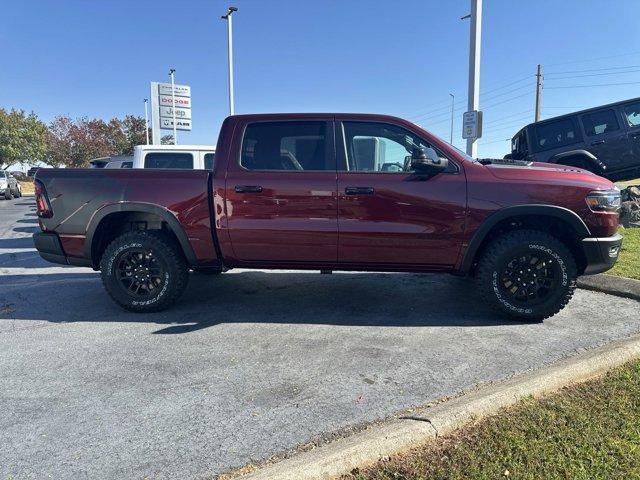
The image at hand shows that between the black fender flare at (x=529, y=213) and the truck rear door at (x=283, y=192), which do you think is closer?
the black fender flare at (x=529, y=213)

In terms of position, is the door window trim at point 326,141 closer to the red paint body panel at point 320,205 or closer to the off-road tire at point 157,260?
the red paint body panel at point 320,205

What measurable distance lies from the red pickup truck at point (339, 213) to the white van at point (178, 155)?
3628 mm

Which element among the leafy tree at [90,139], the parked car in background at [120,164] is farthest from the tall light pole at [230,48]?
the leafy tree at [90,139]

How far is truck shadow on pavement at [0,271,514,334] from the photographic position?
4281mm

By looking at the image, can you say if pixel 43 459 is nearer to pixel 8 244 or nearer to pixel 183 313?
pixel 183 313

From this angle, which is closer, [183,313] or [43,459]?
[43,459]

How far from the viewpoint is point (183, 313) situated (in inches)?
178

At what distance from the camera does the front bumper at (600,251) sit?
3.92 meters

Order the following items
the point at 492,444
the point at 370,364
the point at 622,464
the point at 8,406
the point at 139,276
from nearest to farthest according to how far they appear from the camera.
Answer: the point at 622,464
the point at 492,444
the point at 8,406
the point at 370,364
the point at 139,276

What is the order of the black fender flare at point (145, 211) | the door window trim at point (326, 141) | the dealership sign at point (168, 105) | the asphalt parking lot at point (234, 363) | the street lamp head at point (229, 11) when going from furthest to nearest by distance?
1. the dealership sign at point (168, 105)
2. the street lamp head at point (229, 11)
3. the black fender flare at point (145, 211)
4. the door window trim at point (326, 141)
5. the asphalt parking lot at point (234, 363)

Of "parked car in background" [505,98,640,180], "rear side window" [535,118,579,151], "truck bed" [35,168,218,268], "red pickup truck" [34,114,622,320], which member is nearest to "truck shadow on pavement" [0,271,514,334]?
"red pickup truck" [34,114,622,320]

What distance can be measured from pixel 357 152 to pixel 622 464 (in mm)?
3043

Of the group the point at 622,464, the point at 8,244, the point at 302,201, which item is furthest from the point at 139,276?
the point at 8,244

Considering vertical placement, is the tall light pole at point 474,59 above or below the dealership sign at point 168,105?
below
